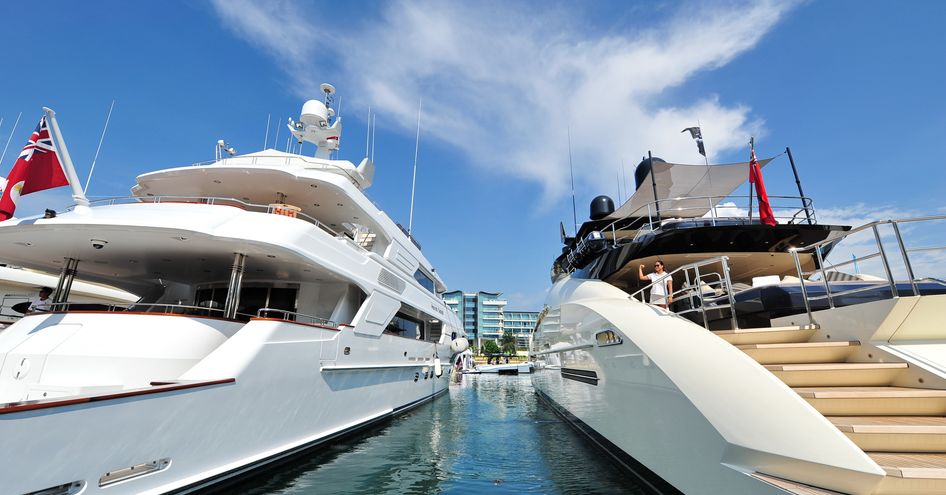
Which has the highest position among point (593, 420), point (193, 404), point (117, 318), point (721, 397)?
point (117, 318)

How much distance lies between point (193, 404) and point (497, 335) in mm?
80252

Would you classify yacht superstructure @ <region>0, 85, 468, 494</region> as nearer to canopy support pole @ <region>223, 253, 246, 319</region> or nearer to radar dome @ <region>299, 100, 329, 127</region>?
canopy support pole @ <region>223, 253, 246, 319</region>

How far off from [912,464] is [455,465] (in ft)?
17.2

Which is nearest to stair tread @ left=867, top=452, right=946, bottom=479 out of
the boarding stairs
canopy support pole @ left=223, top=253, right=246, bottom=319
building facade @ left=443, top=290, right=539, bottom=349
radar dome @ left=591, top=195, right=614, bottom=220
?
the boarding stairs

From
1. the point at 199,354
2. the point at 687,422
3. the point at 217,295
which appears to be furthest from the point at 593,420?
the point at 217,295

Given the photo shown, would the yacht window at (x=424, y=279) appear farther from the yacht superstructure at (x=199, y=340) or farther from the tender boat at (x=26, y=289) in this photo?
the tender boat at (x=26, y=289)

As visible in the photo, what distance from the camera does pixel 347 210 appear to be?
953 centimetres

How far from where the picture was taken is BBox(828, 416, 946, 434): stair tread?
2.64 meters

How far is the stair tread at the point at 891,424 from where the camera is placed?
8.66ft

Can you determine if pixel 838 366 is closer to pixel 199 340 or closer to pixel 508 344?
pixel 199 340

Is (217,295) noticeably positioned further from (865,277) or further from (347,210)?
(865,277)

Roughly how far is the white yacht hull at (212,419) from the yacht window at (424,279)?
18.6 ft

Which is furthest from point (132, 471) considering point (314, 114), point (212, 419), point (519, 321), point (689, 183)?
point (519, 321)

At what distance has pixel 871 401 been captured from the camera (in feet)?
10.1
